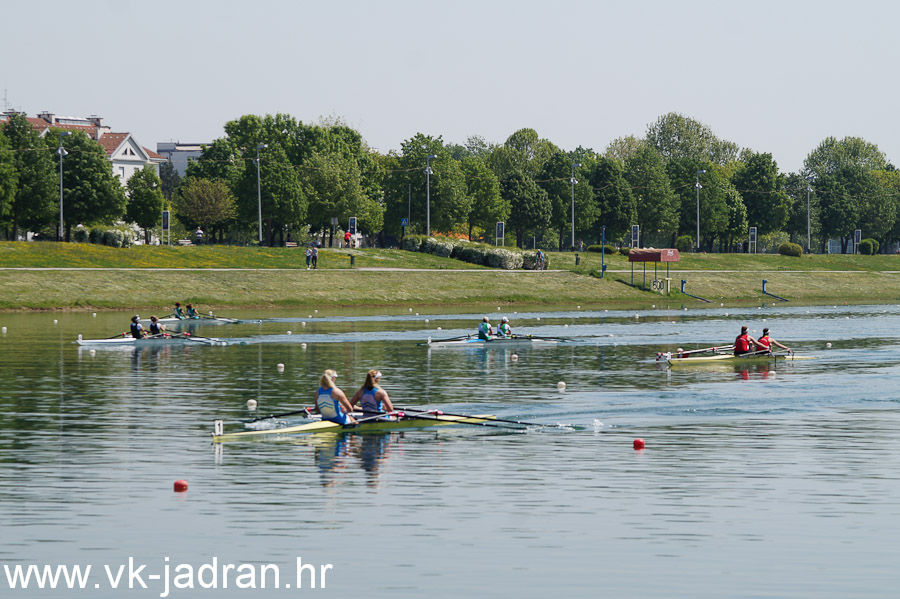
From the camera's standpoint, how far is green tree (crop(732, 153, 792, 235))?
193 m

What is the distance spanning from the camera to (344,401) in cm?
3047

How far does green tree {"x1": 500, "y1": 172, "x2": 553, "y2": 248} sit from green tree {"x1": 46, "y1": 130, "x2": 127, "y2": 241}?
58220 millimetres

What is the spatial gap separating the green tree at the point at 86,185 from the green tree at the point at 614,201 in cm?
7384

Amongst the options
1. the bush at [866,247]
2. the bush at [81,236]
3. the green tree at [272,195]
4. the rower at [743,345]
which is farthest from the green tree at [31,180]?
the bush at [866,247]

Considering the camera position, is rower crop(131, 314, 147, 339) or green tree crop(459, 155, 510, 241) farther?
green tree crop(459, 155, 510, 241)

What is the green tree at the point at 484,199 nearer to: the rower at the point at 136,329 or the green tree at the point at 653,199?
the green tree at the point at 653,199

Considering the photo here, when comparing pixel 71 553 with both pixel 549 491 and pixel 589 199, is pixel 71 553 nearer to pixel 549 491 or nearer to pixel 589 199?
pixel 549 491

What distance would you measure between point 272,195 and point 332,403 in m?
114

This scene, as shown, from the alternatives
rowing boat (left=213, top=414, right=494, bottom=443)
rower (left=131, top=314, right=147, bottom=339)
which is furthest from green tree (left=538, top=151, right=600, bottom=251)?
rowing boat (left=213, top=414, right=494, bottom=443)

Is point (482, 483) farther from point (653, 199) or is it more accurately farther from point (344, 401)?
point (653, 199)

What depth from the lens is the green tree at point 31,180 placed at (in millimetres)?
125938

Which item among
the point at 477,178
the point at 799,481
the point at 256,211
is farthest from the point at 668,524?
the point at 477,178

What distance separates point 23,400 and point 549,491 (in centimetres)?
2088

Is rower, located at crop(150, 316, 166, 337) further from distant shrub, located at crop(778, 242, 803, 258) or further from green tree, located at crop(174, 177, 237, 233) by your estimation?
distant shrub, located at crop(778, 242, 803, 258)
